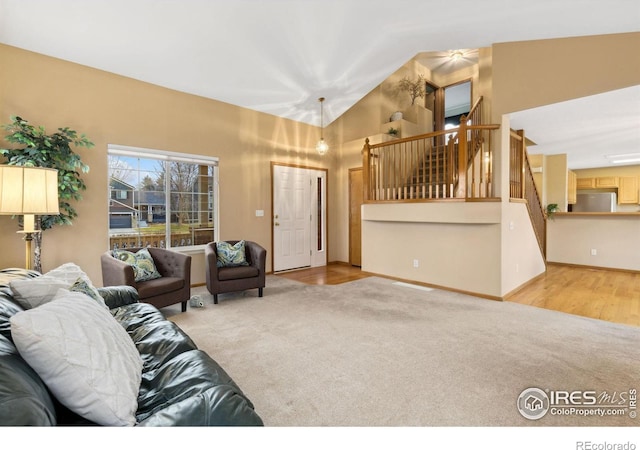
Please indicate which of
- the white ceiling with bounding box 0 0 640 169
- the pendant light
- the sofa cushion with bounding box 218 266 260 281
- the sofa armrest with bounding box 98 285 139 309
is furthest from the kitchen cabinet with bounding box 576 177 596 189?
the sofa armrest with bounding box 98 285 139 309

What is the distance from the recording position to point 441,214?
14.5 feet

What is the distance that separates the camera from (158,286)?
3.24 m

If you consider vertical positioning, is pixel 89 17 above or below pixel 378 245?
above

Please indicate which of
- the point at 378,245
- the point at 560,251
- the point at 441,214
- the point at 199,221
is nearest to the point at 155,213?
the point at 199,221

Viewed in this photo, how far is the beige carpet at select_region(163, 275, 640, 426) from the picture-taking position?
1.79 metres

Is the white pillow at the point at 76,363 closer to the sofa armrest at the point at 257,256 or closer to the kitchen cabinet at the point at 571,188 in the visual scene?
the sofa armrest at the point at 257,256

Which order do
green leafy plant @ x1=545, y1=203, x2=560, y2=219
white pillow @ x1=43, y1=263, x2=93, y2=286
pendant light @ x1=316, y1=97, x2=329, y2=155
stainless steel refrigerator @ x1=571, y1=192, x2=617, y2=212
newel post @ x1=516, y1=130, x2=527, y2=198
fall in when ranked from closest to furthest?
white pillow @ x1=43, y1=263, x2=93, y2=286, newel post @ x1=516, y1=130, x2=527, y2=198, pendant light @ x1=316, y1=97, x2=329, y2=155, green leafy plant @ x1=545, y1=203, x2=560, y2=219, stainless steel refrigerator @ x1=571, y1=192, x2=617, y2=212

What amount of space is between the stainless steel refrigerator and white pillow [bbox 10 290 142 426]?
29.6ft

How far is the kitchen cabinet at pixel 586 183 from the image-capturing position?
7716mm

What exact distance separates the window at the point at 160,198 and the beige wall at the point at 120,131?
→ 14 cm

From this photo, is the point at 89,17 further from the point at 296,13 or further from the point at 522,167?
the point at 522,167

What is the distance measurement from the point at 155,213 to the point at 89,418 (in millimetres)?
3930

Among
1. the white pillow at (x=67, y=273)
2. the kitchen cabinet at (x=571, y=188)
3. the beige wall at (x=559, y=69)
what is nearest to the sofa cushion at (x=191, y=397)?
the white pillow at (x=67, y=273)

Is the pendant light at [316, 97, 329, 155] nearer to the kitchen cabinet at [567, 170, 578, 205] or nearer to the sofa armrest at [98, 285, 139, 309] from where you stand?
the sofa armrest at [98, 285, 139, 309]
